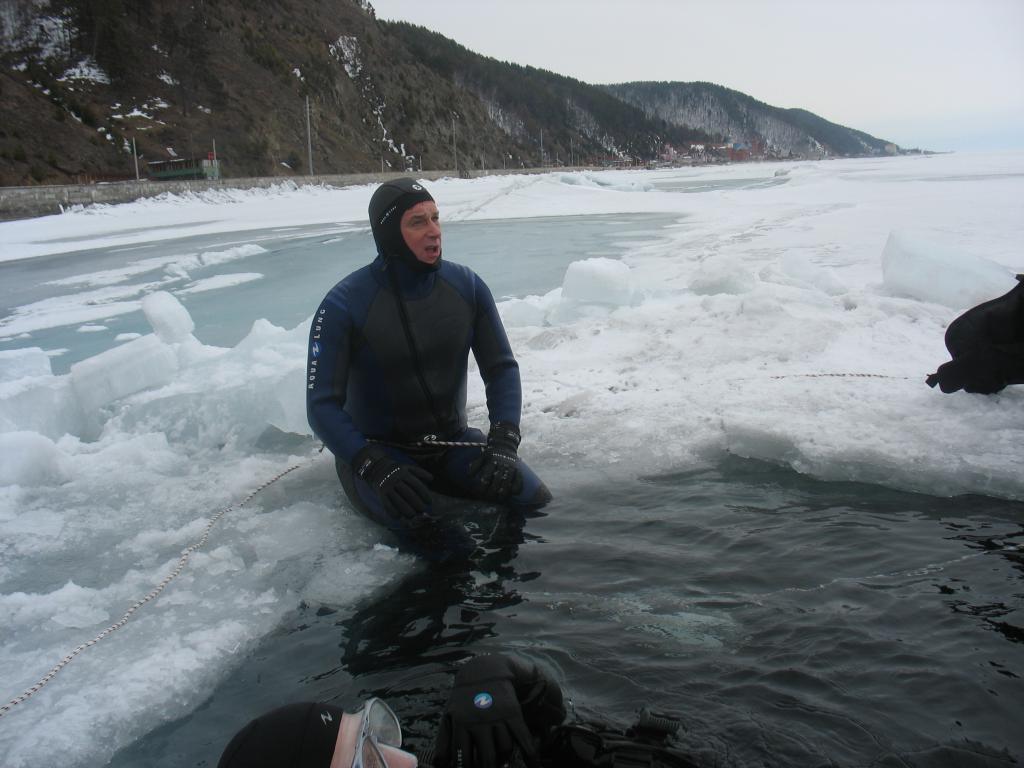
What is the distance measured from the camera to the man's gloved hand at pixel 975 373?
3.88 meters

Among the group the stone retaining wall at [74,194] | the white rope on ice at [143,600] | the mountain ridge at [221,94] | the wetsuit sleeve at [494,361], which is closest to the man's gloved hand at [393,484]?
the wetsuit sleeve at [494,361]

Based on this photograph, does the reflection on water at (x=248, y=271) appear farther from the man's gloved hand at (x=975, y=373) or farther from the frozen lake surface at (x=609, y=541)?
the man's gloved hand at (x=975, y=373)

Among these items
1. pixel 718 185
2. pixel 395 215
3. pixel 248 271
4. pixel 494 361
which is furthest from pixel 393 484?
pixel 718 185

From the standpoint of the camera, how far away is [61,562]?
3.32 m

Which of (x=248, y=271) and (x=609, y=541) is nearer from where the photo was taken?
(x=609, y=541)

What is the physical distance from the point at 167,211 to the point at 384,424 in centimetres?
2482

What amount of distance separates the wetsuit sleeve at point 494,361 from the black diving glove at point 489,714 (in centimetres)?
175

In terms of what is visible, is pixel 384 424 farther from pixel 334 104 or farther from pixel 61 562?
pixel 334 104

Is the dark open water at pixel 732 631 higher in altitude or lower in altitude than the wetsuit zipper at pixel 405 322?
lower

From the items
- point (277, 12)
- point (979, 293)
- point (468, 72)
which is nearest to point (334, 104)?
point (277, 12)

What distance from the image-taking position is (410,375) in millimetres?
3496

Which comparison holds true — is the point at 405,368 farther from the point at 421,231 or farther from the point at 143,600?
the point at 143,600

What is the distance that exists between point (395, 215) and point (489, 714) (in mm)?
2222

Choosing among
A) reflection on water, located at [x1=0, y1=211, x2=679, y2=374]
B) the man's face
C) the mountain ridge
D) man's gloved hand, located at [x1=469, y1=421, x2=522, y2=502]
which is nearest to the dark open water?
man's gloved hand, located at [x1=469, y1=421, x2=522, y2=502]
